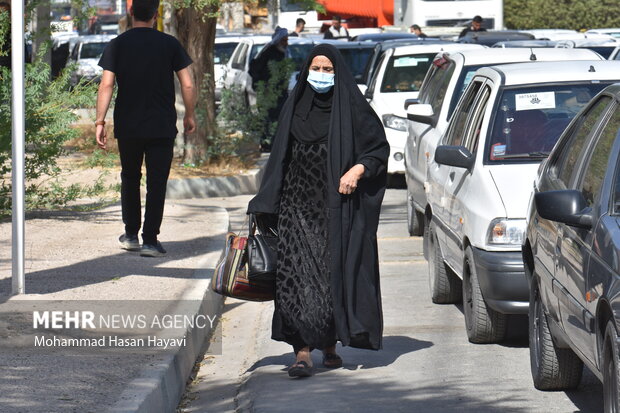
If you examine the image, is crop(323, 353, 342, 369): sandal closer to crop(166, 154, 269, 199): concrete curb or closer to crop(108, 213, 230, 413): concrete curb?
crop(108, 213, 230, 413): concrete curb

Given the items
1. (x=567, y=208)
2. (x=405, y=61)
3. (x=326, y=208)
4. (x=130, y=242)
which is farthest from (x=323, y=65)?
(x=405, y=61)

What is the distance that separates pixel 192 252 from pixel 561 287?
5.03 m

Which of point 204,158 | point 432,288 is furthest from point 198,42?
point 432,288

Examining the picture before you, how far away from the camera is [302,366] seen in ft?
22.9

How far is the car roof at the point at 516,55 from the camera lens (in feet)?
34.8

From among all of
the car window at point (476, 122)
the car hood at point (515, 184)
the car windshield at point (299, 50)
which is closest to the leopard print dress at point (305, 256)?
the car hood at point (515, 184)

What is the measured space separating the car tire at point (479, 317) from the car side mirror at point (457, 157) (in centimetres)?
55

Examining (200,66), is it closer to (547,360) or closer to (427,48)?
(427,48)

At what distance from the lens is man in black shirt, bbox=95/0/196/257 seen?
31.3ft

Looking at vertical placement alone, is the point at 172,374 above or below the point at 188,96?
below

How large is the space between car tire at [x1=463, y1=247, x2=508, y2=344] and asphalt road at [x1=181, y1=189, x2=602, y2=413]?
0.23 ft

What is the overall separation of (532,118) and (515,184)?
32.1 inches

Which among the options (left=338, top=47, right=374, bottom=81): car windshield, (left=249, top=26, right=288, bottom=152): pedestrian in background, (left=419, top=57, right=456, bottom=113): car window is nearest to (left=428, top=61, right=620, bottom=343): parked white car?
(left=419, top=57, right=456, bottom=113): car window

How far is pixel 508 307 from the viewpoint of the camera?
725cm
